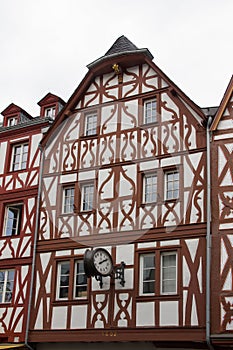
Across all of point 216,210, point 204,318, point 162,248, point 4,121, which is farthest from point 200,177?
point 4,121

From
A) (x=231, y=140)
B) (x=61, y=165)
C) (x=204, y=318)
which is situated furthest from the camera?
(x=61, y=165)

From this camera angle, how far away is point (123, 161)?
2016 cm

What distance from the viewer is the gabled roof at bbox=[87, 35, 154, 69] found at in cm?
2086

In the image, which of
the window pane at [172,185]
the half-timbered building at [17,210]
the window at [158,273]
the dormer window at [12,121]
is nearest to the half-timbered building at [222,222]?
the window pane at [172,185]

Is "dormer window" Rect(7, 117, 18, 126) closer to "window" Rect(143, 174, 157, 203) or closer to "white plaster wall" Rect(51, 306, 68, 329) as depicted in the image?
"window" Rect(143, 174, 157, 203)

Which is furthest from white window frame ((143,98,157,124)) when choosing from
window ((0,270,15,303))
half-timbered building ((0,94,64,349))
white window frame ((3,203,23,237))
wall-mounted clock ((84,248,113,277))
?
window ((0,270,15,303))

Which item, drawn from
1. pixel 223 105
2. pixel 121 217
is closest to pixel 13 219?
pixel 121 217

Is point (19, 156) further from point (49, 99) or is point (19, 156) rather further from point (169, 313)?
point (169, 313)

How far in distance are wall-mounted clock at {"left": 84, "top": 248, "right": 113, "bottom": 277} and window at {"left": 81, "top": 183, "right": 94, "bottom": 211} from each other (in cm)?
218

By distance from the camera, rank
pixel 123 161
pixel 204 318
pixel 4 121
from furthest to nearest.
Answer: pixel 4 121 → pixel 123 161 → pixel 204 318

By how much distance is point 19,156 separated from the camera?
23.3 m

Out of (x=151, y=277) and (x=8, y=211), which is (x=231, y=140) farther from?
(x=8, y=211)

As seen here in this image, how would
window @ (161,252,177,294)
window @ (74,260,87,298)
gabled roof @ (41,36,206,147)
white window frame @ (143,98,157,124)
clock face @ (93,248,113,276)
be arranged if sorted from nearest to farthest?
window @ (161,252,177,294) < clock face @ (93,248,113,276) < window @ (74,260,87,298) < white window frame @ (143,98,157,124) < gabled roof @ (41,36,206,147)

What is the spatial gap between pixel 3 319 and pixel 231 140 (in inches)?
367
